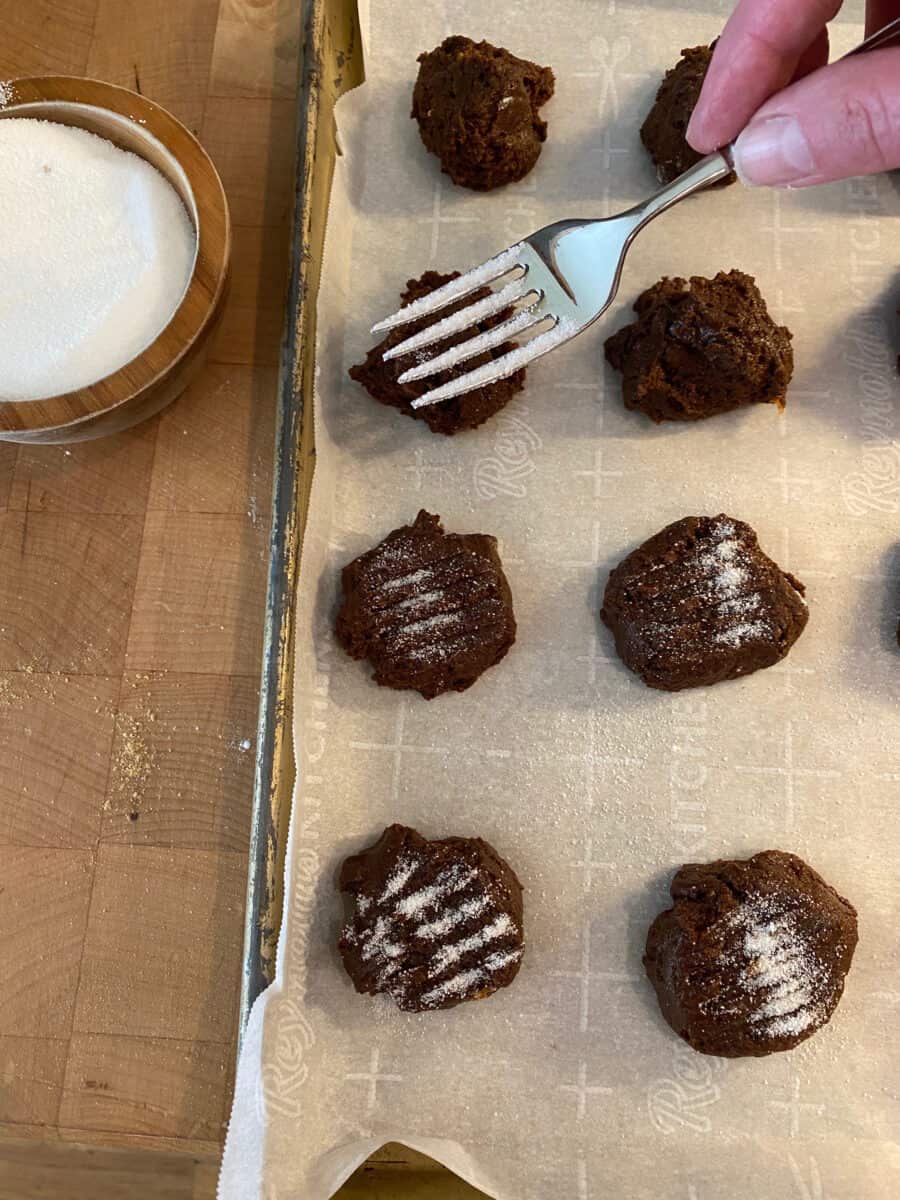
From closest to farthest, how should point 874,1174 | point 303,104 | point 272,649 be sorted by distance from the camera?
point 874,1174 < point 272,649 < point 303,104

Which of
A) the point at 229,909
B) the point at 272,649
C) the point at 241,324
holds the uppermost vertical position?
the point at 241,324

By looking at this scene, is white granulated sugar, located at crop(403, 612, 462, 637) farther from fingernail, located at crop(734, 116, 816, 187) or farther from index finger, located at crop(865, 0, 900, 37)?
index finger, located at crop(865, 0, 900, 37)

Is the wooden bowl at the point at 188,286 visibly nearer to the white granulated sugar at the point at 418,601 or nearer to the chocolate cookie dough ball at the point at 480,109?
the chocolate cookie dough ball at the point at 480,109

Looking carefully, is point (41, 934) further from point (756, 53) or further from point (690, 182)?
point (756, 53)

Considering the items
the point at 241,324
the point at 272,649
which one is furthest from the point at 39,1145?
the point at 241,324

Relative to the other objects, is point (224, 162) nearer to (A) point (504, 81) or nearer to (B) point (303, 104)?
(B) point (303, 104)

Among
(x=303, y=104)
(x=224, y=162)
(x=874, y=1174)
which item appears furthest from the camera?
(x=224, y=162)
